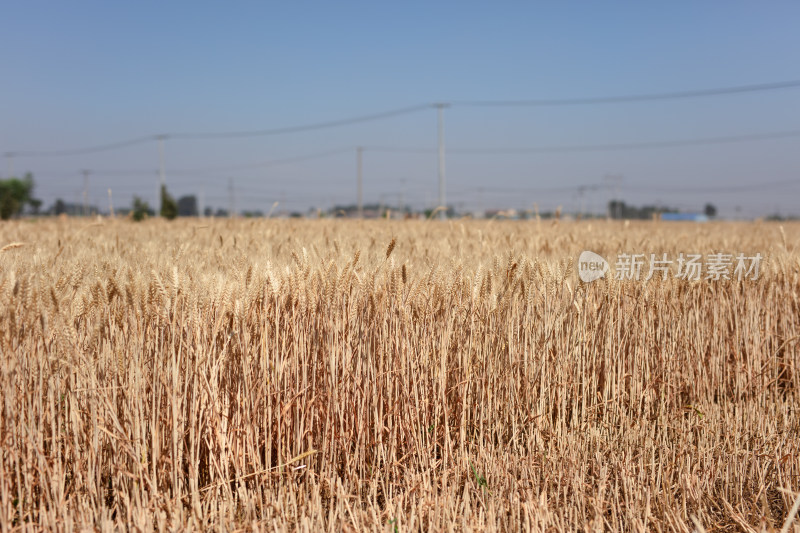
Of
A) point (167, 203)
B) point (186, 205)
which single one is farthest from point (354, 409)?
point (186, 205)

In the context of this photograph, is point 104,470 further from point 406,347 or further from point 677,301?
point 677,301

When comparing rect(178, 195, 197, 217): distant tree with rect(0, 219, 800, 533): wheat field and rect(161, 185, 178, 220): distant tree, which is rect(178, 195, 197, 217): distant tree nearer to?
rect(161, 185, 178, 220): distant tree

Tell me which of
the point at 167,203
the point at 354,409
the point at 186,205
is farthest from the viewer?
the point at 186,205

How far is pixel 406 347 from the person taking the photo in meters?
2.32

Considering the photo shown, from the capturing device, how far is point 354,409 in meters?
2.24

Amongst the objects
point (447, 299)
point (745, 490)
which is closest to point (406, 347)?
point (447, 299)

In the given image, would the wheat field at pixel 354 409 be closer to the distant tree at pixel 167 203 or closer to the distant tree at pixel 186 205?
the distant tree at pixel 167 203

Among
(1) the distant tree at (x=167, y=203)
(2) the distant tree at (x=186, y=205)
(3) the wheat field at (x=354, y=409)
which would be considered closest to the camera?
(3) the wheat field at (x=354, y=409)

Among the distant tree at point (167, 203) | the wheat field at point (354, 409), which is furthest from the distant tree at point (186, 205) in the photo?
the wheat field at point (354, 409)

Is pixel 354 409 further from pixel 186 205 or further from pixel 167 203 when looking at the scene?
pixel 186 205

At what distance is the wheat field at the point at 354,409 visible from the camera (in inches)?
73.9

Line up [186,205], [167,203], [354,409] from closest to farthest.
Result: [354,409] → [167,203] → [186,205]

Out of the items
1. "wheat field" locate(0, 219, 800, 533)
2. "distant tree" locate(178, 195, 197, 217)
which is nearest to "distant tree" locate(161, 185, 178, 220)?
"distant tree" locate(178, 195, 197, 217)

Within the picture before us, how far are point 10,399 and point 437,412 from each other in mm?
1478
